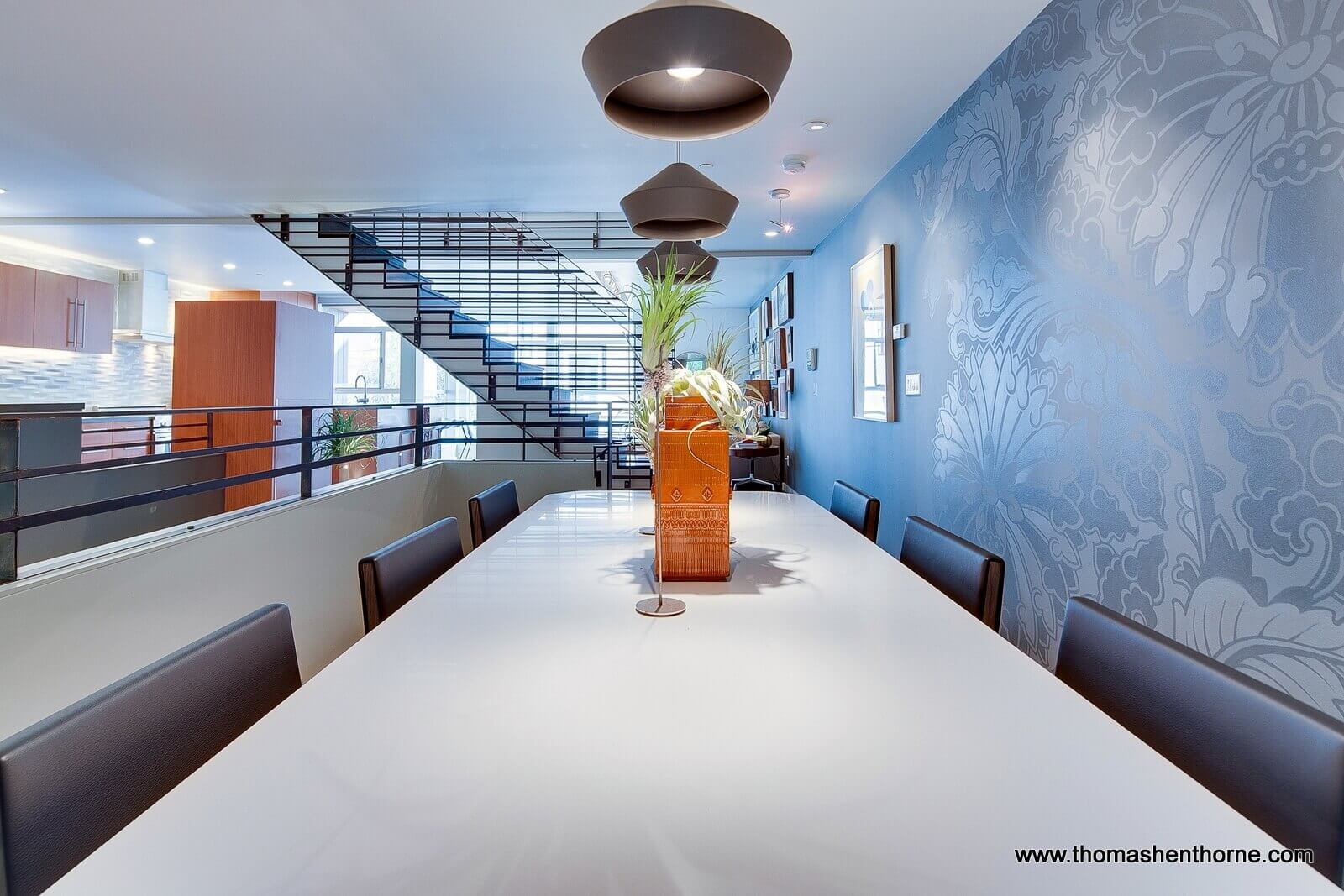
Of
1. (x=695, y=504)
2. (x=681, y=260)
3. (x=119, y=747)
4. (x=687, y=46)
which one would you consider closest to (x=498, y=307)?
(x=681, y=260)

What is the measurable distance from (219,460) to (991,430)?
16.5ft

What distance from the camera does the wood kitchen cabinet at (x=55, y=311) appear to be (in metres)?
5.55

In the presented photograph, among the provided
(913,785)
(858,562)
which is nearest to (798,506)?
(858,562)

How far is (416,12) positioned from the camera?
2363 mm

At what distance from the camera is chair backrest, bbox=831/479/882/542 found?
214 cm

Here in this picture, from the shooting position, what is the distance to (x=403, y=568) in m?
1.46

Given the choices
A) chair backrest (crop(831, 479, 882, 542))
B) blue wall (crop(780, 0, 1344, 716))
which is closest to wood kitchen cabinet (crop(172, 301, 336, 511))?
chair backrest (crop(831, 479, 882, 542))

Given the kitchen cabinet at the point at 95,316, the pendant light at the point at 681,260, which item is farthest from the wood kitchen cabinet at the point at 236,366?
the pendant light at the point at 681,260

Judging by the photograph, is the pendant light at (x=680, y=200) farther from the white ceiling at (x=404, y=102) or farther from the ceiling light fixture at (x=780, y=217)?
the ceiling light fixture at (x=780, y=217)

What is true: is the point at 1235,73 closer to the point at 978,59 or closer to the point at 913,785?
the point at 978,59

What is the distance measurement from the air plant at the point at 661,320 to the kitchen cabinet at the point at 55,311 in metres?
6.97

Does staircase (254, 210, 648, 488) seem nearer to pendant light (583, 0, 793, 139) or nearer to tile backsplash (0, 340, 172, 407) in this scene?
tile backsplash (0, 340, 172, 407)

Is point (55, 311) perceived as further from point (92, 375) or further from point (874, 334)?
point (874, 334)

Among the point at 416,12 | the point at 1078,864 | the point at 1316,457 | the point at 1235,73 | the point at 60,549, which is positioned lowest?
the point at 60,549
